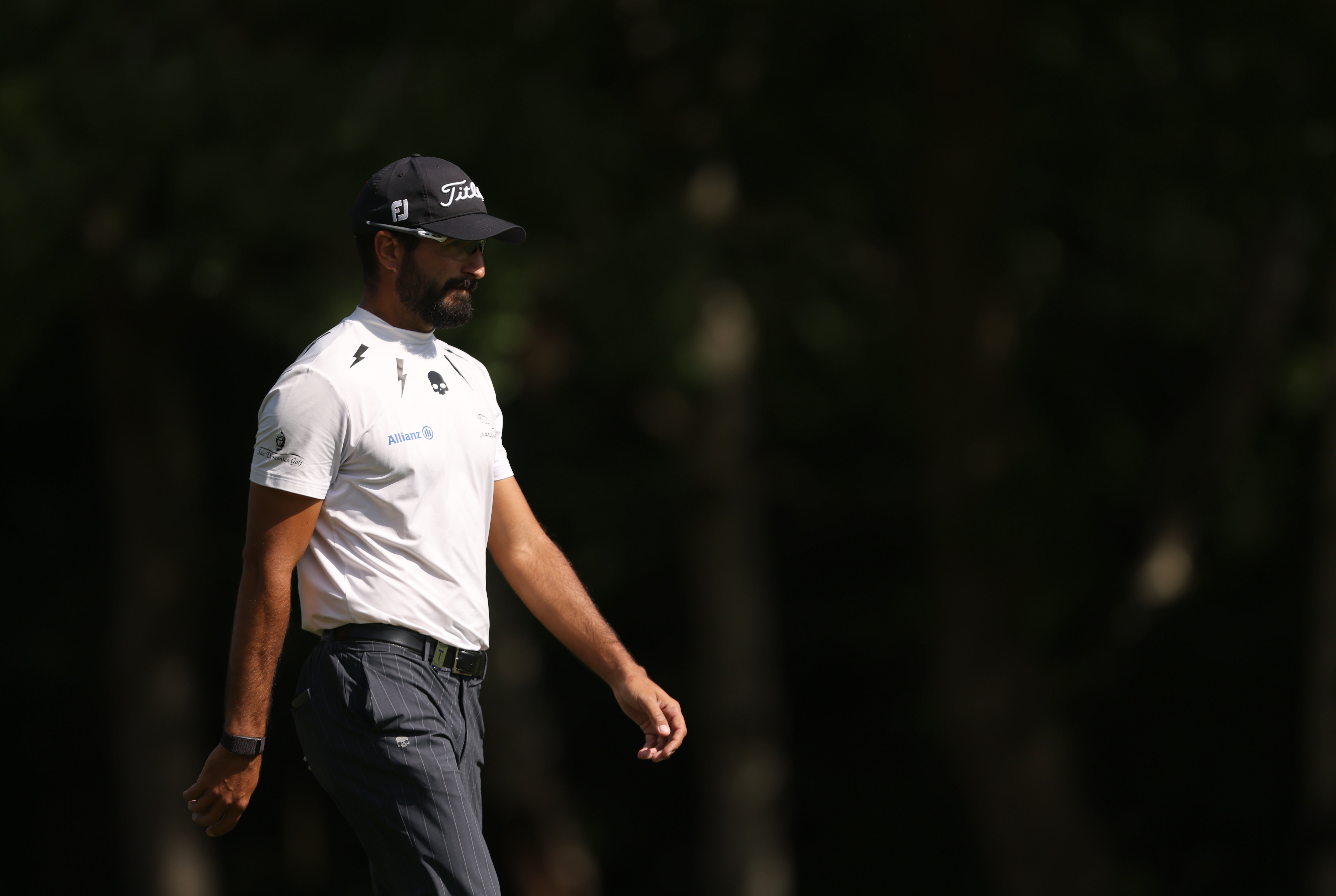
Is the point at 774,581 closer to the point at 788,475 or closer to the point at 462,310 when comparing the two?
the point at 788,475

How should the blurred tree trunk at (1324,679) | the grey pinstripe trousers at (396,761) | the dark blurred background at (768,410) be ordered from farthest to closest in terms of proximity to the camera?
1. the blurred tree trunk at (1324,679)
2. the dark blurred background at (768,410)
3. the grey pinstripe trousers at (396,761)

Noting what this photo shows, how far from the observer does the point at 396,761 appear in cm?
320

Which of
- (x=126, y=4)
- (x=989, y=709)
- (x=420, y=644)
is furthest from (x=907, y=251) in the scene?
(x=420, y=644)

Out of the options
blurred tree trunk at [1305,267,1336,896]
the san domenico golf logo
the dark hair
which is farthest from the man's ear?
blurred tree trunk at [1305,267,1336,896]

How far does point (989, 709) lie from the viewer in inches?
427

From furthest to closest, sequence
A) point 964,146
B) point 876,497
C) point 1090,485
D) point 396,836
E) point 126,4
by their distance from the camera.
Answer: point 876,497 < point 1090,485 < point 964,146 < point 126,4 < point 396,836

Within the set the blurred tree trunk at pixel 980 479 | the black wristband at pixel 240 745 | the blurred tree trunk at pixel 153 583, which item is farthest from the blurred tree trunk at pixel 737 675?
the black wristband at pixel 240 745

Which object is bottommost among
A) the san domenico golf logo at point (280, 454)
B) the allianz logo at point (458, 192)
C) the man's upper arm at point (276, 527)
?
the man's upper arm at point (276, 527)

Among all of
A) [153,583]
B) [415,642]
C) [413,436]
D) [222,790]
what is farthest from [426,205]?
[153,583]

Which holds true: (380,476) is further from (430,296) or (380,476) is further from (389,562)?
(430,296)

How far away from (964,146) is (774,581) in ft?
21.4

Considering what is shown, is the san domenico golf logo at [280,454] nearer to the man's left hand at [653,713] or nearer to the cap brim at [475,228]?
the cap brim at [475,228]

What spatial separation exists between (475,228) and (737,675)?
9527 mm

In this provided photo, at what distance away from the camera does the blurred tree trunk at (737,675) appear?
489 inches
